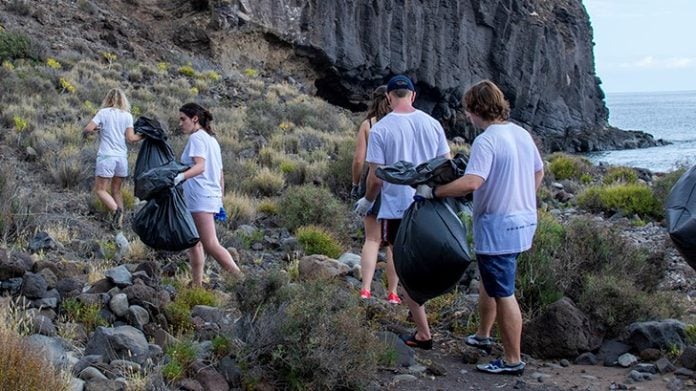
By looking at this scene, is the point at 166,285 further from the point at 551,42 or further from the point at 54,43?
the point at 551,42

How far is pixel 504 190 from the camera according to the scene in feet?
18.6

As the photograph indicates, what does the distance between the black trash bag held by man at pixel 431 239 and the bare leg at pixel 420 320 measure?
1.09 ft

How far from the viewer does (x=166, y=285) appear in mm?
7332

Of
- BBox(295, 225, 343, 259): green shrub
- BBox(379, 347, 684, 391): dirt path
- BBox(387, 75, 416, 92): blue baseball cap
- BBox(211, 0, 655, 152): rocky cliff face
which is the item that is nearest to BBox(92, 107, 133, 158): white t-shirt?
BBox(295, 225, 343, 259): green shrub

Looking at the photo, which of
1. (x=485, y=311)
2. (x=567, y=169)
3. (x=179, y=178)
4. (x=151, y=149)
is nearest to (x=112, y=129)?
(x=151, y=149)

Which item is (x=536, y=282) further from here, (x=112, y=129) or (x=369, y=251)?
(x=112, y=129)

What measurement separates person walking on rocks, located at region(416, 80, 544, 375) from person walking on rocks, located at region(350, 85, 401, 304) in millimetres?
1390

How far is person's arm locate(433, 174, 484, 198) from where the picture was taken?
550 cm

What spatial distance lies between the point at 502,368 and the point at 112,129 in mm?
6839

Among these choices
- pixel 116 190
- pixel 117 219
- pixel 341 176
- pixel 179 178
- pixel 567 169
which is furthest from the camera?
pixel 567 169

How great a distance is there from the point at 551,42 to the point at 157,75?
38.8 metres

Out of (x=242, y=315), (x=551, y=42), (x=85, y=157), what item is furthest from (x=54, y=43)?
(x=551, y=42)

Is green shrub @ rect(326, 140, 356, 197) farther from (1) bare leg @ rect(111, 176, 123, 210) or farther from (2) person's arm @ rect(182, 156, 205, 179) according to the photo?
(2) person's arm @ rect(182, 156, 205, 179)

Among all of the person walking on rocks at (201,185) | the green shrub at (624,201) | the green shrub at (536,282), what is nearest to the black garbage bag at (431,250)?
the green shrub at (536,282)
